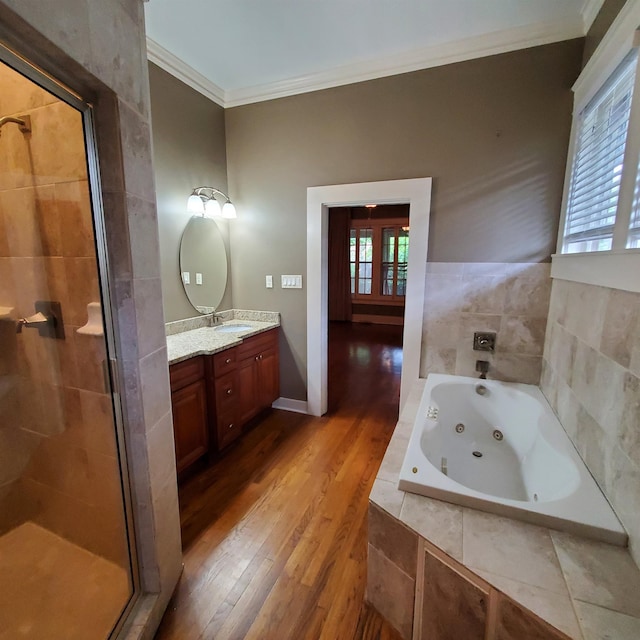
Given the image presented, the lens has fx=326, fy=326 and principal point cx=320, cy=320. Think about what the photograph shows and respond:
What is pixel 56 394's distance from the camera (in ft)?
4.73

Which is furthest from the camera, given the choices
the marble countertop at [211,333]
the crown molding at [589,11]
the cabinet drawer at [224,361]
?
the cabinet drawer at [224,361]

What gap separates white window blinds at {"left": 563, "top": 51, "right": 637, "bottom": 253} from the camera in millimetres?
1437

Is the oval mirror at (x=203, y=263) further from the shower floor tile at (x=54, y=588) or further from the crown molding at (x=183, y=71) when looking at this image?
the shower floor tile at (x=54, y=588)

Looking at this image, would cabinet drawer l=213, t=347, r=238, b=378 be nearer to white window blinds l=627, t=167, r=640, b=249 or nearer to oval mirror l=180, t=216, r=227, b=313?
oval mirror l=180, t=216, r=227, b=313

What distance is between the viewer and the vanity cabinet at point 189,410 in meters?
1.96

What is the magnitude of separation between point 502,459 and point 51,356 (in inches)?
99.8

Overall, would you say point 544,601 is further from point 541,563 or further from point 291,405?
point 291,405

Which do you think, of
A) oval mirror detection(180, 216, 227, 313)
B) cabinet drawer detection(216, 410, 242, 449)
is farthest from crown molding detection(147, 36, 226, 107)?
cabinet drawer detection(216, 410, 242, 449)

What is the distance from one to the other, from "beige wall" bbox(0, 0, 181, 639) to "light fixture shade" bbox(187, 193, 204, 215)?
1.41 metres

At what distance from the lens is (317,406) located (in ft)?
9.85

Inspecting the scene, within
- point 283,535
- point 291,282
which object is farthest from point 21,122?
point 283,535

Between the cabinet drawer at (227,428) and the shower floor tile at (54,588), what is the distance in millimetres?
967

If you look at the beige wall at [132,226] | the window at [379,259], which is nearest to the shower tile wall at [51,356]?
the beige wall at [132,226]

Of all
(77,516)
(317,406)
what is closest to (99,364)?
(77,516)
